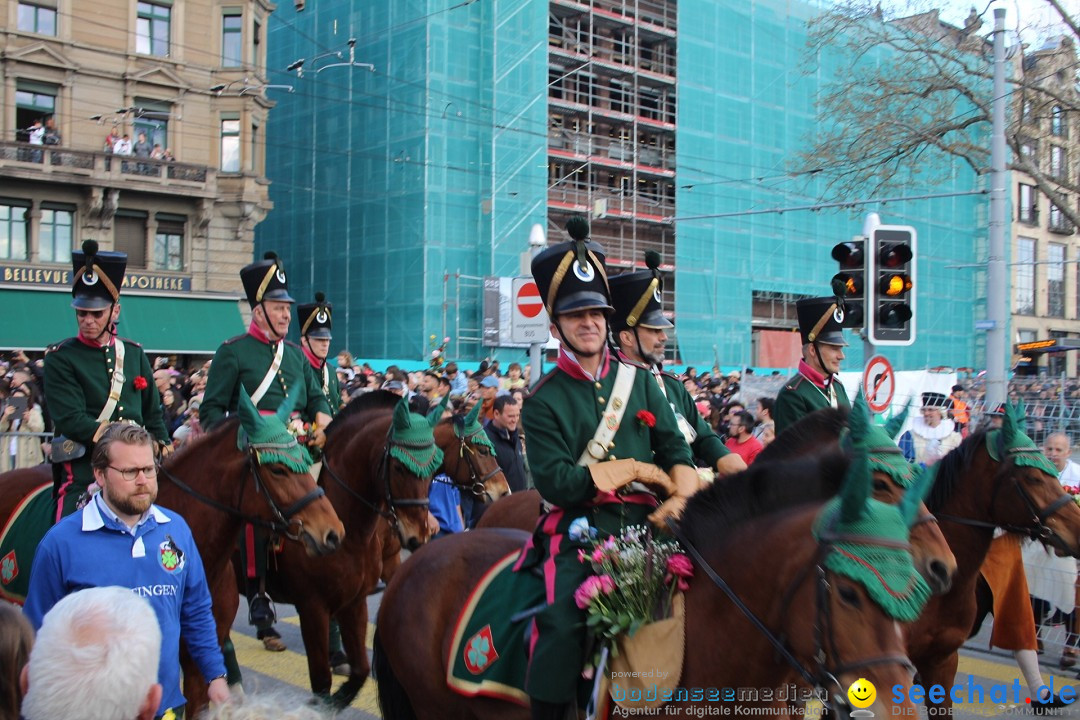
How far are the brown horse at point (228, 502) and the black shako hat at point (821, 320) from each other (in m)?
3.89

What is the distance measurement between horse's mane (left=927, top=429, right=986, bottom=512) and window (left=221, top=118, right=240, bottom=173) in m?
30.7

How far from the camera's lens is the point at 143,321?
1196 inches

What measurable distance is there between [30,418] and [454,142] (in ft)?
72.5

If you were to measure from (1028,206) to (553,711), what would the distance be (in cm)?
5694

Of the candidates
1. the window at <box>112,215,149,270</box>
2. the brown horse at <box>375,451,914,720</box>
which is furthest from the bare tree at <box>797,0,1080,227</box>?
the window at <box>112,215,149,270</box>

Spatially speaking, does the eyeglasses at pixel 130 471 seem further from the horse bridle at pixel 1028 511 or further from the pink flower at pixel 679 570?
the horse bridle at pixel 1028 511

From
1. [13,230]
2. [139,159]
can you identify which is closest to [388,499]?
[13,230]

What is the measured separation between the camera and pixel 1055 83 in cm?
2141

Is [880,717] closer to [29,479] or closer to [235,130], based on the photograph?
[29,479]

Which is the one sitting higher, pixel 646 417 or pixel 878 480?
pixel 646 417

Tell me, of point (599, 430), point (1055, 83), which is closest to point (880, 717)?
point (599, 430)

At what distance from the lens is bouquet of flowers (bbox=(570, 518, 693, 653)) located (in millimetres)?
3699

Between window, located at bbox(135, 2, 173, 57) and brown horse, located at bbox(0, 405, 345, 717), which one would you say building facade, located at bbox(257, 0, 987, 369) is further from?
brown horse, located at bbox(0, 405, 345, 717)

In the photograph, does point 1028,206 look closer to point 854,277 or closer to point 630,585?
point 854,277
